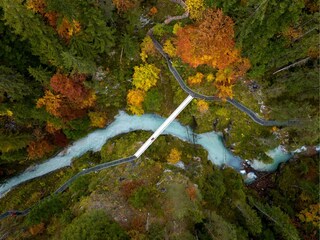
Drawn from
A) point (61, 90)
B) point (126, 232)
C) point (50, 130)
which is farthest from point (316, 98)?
point (50, 130)

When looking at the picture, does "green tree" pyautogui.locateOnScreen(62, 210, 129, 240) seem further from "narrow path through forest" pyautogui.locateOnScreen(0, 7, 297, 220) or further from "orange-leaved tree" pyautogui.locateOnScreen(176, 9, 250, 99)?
"orange-leaved tree" pyautogui.locateOnScreen(176, 9, 250, 99)

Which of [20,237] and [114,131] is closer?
[20,237]

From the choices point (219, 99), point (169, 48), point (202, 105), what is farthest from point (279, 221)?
point (169, 48)

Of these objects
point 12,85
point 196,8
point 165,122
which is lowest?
point 165,122

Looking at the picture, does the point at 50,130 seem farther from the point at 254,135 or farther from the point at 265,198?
the point at 265,198

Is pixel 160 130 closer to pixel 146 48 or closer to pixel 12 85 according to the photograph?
pixel 146 48

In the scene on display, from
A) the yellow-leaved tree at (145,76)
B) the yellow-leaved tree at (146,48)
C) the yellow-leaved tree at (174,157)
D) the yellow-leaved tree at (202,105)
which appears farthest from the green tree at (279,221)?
the yellow-leaved tree at (146,48)

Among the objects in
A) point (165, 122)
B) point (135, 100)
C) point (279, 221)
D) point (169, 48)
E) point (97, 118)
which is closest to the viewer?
point (279, 221)
